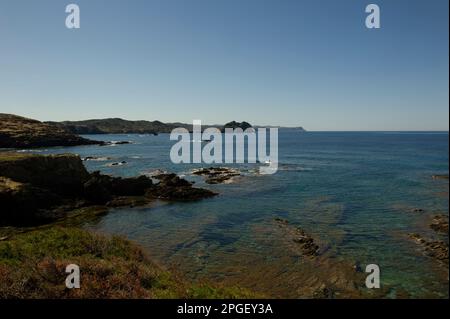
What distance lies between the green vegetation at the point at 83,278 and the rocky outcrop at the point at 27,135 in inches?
4863

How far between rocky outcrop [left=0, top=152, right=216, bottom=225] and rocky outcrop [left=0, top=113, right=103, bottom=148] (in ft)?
309

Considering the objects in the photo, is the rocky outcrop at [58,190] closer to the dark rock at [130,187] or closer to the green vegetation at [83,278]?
the dark rock at [130,187]

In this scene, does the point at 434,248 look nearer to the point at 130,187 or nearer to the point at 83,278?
the point at 83,278

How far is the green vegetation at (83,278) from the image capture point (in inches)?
491

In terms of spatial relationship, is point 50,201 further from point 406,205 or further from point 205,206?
point 406,205

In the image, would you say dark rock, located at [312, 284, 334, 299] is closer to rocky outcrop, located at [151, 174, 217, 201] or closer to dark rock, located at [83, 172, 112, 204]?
rocky outcrop, located at [151, 174, 217, 201]

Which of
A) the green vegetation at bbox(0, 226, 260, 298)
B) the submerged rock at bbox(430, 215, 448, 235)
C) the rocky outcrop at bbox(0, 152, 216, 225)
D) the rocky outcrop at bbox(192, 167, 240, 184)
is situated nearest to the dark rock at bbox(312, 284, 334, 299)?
the green vegetation at bbox(0, 226, 260, 298)

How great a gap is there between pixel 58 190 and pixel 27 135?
109 metres

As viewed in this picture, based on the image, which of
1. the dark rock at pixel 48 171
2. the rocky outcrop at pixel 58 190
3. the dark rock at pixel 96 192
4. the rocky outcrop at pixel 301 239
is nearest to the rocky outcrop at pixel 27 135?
the rocky outcrop at pixel 58 190

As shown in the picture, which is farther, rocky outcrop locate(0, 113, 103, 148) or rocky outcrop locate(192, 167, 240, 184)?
rocky outcrop locate(0, 113, 103, 148)

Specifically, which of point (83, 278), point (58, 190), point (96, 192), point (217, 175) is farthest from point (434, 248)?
point (217, 175)

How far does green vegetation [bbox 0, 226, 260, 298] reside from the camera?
40.9 feet
